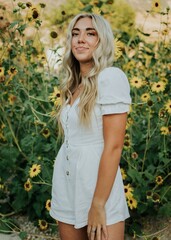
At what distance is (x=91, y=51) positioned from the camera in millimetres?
1609

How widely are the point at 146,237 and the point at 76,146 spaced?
1264 millimetres

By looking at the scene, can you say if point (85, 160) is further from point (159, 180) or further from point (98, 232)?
point (159, 180)

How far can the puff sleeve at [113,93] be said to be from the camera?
1.45 metres

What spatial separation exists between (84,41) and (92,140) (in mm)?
Answer: 338

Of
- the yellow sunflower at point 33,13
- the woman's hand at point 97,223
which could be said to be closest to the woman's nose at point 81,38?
the woman's hand at point 97,223

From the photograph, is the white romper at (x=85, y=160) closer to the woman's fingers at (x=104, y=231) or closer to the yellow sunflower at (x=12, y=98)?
the woman's fingers at (x=104, y=231)

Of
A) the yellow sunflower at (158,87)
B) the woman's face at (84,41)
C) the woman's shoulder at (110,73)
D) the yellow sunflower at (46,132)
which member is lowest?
the yellow sunflower at (46,132)

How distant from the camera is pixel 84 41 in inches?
63.3

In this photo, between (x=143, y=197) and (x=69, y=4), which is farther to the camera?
(x=69, y=4)

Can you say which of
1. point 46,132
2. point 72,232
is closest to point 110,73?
point 72,232

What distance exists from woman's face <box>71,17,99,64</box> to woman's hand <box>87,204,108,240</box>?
50 cm

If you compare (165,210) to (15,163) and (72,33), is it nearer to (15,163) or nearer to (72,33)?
(15,163)

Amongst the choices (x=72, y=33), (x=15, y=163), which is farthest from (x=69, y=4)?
(x=72, y=33)

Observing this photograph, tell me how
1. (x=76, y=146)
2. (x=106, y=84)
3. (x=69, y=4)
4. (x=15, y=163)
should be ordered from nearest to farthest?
(x=106, y=84)
(x=76, y=146)
(x=15, y=163)
(x=69, y=4)
